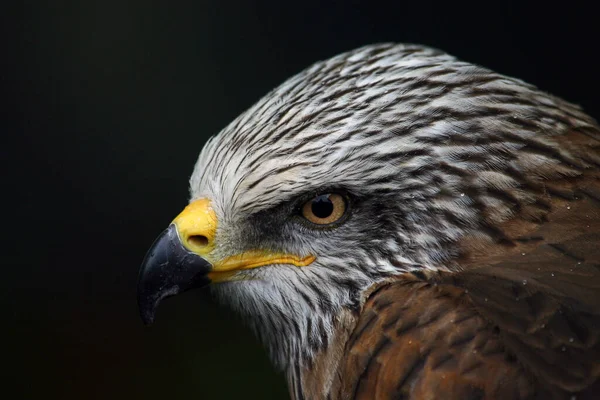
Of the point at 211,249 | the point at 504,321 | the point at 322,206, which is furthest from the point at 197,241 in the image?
the point at 504,321

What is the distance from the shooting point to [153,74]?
545 centimetres

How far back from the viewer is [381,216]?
2.55 meters

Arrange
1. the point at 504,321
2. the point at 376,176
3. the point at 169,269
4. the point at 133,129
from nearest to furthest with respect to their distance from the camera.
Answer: the point at 504,321, the point at 376,176, the point at 169,269, the point at 133,129

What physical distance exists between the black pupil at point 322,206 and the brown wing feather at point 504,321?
30 centimetres

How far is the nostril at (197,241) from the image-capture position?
2637 millimetres

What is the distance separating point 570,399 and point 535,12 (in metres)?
3.80

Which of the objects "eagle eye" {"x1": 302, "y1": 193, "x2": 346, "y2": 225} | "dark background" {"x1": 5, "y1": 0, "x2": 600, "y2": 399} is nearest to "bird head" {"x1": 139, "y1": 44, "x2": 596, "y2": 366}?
"eagle eye" {"x1": 302, "y1": 193, "x2": 346, "y2": 225}

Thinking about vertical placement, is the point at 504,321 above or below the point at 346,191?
below

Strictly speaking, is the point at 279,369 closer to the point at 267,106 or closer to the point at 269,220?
the point at 269,220

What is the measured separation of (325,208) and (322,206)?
0.01m

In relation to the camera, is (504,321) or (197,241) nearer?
(504,321)

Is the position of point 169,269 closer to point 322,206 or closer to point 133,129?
point 322,206

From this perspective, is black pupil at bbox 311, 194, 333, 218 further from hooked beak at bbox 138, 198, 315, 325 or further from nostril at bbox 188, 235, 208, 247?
nostril at bbox 188, 235, 208, 247

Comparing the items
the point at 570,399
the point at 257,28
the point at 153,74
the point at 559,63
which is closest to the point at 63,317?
the point at 153,74
